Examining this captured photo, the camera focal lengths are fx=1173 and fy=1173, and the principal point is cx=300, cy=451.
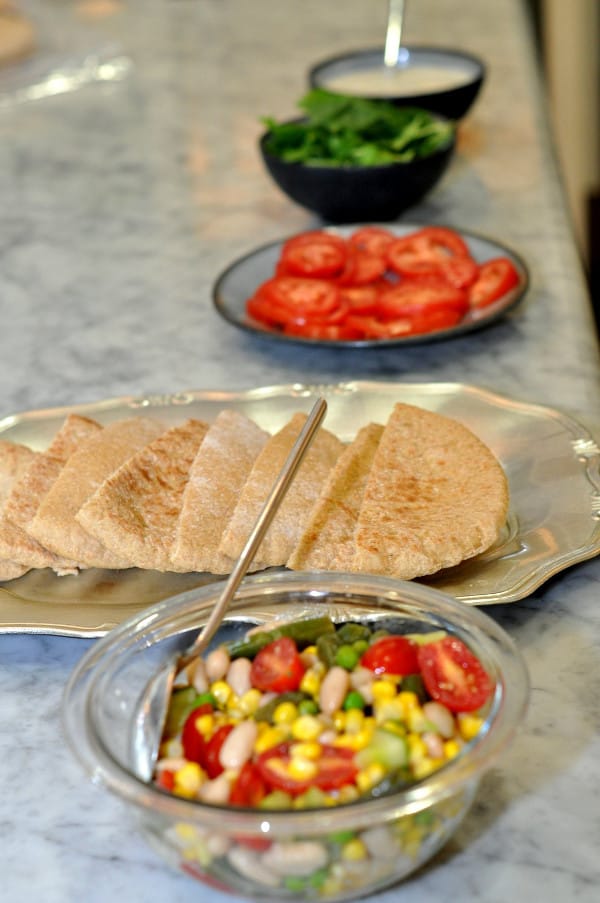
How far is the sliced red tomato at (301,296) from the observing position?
255cm

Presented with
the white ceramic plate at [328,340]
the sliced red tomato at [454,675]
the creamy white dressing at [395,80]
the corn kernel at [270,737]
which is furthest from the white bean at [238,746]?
the creamy white dressing at [395,80]

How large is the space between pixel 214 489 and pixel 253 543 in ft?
1.14

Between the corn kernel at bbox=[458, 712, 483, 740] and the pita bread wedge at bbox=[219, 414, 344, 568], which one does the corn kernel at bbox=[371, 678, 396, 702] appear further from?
the pita bread wedge at bbox=[219, 414, 344, 568]

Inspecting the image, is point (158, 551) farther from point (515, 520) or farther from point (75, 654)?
point (515, 520)

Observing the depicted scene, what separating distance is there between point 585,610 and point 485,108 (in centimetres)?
287

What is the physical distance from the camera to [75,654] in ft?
5.56

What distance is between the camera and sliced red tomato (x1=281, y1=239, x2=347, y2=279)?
2703mm

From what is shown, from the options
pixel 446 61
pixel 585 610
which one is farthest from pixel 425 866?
pixel 446 61

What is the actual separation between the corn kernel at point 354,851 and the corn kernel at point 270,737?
0.14m

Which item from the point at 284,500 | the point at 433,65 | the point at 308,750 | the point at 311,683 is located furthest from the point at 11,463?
the point at 433,65

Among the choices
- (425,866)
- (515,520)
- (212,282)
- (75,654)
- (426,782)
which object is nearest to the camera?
(426,782)

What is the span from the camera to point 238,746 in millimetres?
1216

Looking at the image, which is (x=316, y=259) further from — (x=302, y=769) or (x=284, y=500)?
(x=302, y=769)

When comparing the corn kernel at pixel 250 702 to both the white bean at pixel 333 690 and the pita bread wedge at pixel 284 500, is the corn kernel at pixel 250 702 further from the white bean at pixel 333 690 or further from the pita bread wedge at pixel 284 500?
the pita bread wedge at pixel 284 500
